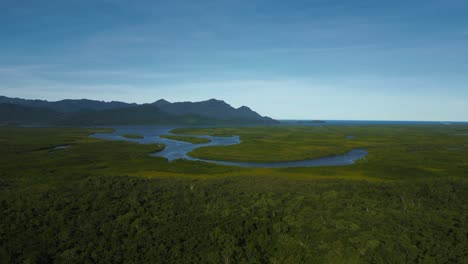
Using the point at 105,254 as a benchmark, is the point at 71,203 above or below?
above

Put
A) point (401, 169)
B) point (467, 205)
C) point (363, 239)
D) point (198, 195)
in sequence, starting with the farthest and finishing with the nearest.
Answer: point (401, 169) < point (198, 195) < point (467, 205) < point (363, 239)

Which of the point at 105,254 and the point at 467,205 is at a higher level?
the point at 467,205

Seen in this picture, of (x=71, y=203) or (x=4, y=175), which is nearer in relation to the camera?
(x=71, y=203)

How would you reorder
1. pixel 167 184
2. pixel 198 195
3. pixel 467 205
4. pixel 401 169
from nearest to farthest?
pixel 467 205 → pixel 198 195 → pixel 167 184 → pixel 401 169

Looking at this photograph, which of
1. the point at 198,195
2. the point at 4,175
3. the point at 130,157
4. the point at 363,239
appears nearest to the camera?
the point at 363,239

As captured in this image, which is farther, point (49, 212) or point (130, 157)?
point (130, 157)

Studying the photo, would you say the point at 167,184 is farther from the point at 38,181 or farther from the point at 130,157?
the point at 130,157

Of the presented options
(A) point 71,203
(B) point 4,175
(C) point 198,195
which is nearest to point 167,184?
(C) point 198,195

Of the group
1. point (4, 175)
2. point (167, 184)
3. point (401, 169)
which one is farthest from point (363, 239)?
point (4, 175)

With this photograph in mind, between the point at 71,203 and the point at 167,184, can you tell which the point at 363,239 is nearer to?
the point at 167,184
